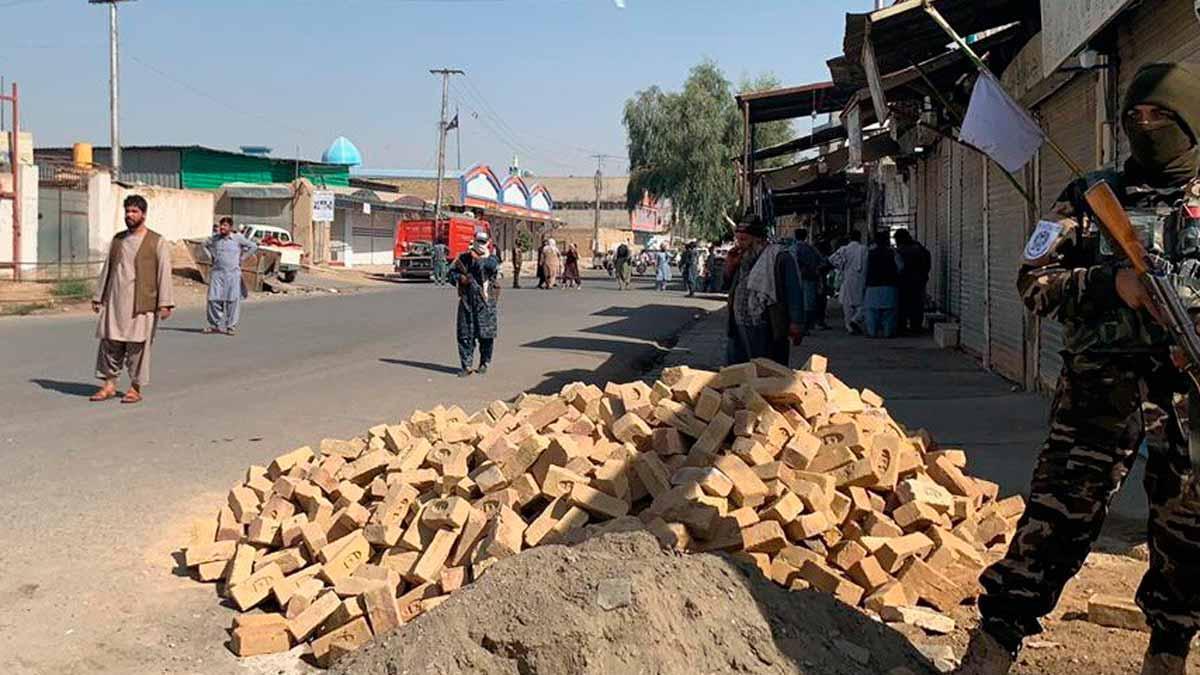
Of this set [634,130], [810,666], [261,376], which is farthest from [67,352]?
[634,130]

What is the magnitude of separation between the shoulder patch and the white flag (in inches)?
163

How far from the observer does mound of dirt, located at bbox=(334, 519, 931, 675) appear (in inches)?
123

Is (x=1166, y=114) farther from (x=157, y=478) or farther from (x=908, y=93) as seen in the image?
(x=908, y=93)

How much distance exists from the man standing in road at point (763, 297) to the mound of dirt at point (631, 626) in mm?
3698

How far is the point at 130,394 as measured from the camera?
30.5 ft

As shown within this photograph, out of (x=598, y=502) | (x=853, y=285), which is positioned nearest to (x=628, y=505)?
(x=598, y=502)

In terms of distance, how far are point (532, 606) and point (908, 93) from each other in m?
10.8

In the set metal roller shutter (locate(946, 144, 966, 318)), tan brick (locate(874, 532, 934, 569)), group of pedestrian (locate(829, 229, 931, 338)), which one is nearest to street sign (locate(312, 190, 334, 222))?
group of pedestrian (locate(829, 229, 931, 338))

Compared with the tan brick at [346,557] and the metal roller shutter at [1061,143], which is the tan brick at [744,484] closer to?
the tan brick at [346,557]

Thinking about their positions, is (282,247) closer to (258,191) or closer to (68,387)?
(258,191)

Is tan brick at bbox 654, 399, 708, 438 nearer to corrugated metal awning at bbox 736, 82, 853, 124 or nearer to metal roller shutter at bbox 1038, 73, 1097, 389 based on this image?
metal roller shutter at bbox 1038, 73, 1097, 389

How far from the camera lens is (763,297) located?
7188 mm

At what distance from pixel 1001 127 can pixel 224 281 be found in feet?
39.0

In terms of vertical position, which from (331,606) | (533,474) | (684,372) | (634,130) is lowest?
(331,606)
